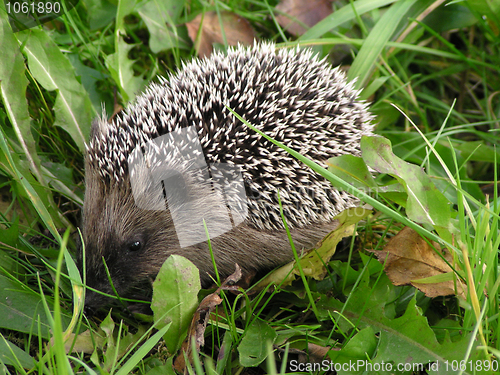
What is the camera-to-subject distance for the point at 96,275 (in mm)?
3096

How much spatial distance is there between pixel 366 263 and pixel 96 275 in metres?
1.92

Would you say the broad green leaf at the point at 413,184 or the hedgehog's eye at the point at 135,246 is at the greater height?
the hedgehog's eye at the point at 135,246

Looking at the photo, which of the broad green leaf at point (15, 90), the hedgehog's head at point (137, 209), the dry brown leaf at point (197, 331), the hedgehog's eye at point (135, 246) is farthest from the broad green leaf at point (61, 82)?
the dry brown leaf at point (197, 331)

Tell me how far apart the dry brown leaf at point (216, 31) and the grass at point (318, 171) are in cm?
15

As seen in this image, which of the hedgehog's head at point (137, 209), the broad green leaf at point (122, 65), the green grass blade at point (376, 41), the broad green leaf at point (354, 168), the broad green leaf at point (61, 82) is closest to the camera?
the broad green leaf at point (354, 168)

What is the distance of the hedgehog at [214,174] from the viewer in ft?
10.4

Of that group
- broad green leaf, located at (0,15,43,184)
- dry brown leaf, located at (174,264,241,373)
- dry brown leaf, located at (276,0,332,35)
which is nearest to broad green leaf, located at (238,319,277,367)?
dry brown leaf, located at (174,264,241,373)

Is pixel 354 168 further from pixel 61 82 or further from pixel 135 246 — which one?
pixel 61 82

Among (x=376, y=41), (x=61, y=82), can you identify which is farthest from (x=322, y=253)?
(x=61, y=82)

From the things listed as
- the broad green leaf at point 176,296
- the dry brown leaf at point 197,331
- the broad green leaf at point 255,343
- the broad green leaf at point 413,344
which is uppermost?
the broad green leaf at point 176,296

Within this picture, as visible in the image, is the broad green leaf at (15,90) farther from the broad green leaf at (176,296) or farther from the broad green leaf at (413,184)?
the broad green leaf at (413,184)

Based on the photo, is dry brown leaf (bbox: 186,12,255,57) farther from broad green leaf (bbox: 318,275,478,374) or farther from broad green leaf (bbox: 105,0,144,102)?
broad green leaf (bbox: 318,275,478,374)

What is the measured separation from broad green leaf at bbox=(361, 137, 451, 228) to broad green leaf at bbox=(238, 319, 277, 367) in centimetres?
118

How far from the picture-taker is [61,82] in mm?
3936
